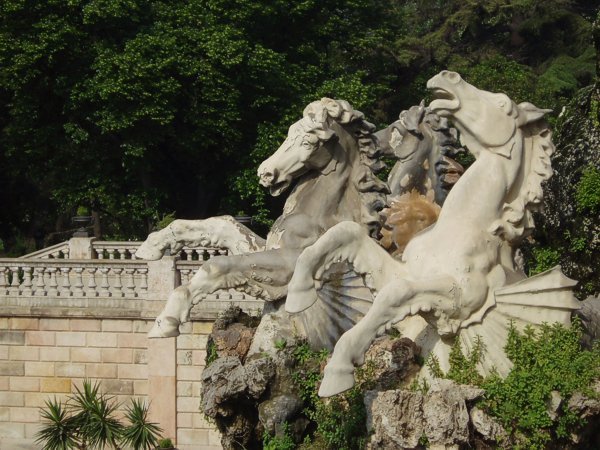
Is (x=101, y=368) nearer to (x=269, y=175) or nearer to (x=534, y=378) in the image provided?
(x=269, y=175)

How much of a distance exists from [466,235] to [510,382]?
929 mm

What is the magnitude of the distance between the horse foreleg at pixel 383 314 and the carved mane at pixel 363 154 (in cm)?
162

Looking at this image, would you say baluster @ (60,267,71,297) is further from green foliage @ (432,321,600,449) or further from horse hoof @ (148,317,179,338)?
green foliage @ (432,321,600,449)

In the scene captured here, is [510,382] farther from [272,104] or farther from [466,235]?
[272,104]

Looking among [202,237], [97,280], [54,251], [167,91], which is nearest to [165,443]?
[97,280]

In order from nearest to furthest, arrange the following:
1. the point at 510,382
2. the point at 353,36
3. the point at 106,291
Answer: the point at 510,382 → the point at 106,291 → the point at 353,36

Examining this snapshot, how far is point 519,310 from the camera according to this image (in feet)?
30.5

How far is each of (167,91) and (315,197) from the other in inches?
717

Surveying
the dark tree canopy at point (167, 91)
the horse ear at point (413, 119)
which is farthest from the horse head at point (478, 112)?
the dark tree canopy at point (167, 91)

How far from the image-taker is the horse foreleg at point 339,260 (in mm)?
8938

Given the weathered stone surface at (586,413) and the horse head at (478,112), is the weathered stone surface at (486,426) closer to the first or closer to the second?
the weathered stone surface at (586,413)

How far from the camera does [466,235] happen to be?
9312mm

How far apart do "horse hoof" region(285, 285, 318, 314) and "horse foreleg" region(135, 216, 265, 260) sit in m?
2.34

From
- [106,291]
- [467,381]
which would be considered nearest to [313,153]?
[467,381]
